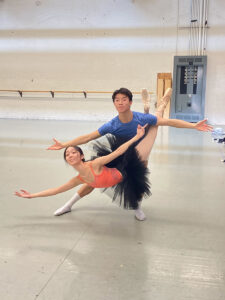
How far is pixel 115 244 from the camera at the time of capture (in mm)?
1781

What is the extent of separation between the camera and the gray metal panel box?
7980 mm

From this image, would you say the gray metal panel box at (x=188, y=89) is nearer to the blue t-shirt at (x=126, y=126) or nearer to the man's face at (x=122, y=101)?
the blue t-shirt at (x=126, y=126)

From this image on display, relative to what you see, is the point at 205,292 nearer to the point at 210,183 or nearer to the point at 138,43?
the point at 210,183

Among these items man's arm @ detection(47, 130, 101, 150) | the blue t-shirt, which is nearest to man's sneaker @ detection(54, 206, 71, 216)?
man's arm @ detection(47, 130, 101, 150)

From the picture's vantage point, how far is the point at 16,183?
2.95m

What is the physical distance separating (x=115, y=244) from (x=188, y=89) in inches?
282

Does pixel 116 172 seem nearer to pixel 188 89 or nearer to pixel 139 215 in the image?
pixel 139 215

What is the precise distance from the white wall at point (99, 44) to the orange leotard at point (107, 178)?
267 inches

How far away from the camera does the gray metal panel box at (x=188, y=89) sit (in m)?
7.98

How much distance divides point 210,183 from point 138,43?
6.34 meters

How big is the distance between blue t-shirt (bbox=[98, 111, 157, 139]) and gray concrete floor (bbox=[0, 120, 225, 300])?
0.66 m

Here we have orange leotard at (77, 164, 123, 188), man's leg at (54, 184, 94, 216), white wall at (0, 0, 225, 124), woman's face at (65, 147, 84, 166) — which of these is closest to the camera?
woman's face at (65, 147, 84, 166)

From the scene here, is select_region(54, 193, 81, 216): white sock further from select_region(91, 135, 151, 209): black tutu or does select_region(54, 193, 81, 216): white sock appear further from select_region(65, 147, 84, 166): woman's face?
select_region(65, 147, 84, 166): woman's face

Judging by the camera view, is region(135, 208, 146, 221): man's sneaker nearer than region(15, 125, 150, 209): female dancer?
No
